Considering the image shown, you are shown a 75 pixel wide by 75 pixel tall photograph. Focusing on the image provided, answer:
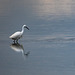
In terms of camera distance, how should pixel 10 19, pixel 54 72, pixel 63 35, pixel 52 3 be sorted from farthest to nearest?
pixel 52 3 → pixel 10 19 → pixel 63 35 → pixel 54 72

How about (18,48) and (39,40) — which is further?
(39,40)

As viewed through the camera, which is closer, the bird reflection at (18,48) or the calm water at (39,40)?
the calm water at (39,40)

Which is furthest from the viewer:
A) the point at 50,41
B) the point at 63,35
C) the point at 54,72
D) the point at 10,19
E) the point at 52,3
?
the point at 52,3

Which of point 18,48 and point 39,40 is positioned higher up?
point 39,40

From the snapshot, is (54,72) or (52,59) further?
(52,59)

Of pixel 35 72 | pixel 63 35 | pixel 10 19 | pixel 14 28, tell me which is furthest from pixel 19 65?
pixel 10 19

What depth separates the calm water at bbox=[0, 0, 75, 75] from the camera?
13.9 m

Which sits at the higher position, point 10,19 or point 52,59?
point 10,19

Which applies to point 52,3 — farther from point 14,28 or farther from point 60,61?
point 60,61

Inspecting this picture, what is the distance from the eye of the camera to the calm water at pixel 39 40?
45.5 ft

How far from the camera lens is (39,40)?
57.5 feet

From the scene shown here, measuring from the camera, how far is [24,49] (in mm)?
16234

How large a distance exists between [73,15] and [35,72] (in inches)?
426

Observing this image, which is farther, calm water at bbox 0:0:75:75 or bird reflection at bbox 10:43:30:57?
bird reflection at bbox 10:43:30:57
